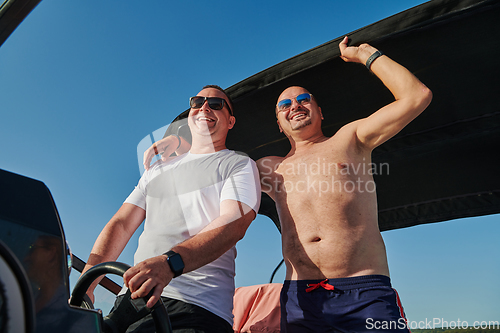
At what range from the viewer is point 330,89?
2.33 metres

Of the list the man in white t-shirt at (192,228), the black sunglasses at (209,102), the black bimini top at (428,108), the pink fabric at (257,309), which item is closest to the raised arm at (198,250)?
the man in white t-shirt at (192,228)

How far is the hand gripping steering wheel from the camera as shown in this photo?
0.77 metres

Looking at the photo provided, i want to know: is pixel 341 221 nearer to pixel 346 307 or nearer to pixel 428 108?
pixel 346 307

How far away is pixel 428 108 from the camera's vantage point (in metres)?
2.38

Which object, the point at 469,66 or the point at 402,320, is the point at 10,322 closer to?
the point at 402,320

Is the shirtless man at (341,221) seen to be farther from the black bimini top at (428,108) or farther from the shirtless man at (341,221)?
the black bimini top at (428,108)

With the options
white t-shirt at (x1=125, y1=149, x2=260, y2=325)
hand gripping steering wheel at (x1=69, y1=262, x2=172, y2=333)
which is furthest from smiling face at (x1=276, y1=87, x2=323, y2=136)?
hand gripping steering wheel at (x1=69, y1=262, x2=172, y2=333)

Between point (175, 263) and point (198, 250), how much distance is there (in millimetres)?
128

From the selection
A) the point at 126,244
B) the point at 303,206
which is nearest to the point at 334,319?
the point at 303,206

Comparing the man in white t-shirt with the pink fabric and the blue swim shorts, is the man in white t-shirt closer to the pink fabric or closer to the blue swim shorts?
the blue swim shorts

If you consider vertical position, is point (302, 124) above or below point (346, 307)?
above

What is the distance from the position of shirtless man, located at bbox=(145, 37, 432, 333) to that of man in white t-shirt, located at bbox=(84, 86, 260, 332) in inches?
16.9

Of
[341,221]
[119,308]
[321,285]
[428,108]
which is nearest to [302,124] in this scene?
[341,221]

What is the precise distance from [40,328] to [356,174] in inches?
72.1
